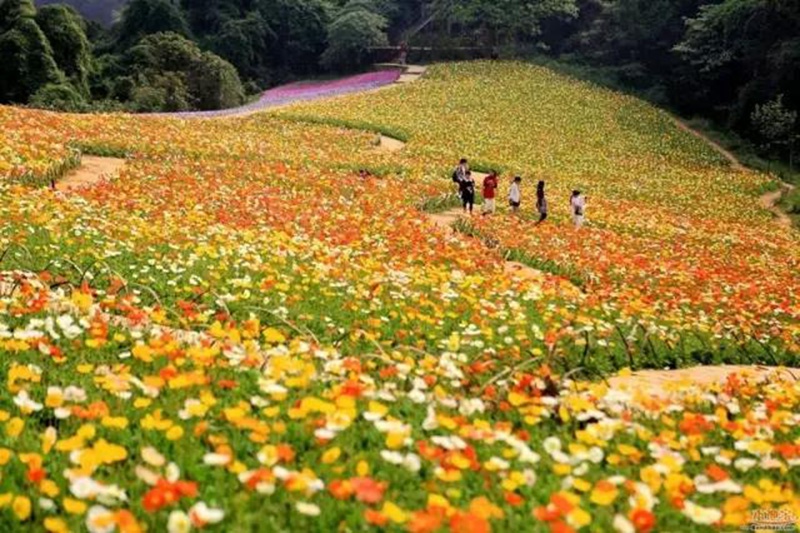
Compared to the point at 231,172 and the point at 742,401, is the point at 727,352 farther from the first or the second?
the point at 231,172

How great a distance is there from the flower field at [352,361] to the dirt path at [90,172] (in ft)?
2.09

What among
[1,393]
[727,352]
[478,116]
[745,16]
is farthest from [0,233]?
[745,16]

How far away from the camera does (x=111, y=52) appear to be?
67938mm

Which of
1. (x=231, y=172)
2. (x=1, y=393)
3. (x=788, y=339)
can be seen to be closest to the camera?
(x=1, y=393)

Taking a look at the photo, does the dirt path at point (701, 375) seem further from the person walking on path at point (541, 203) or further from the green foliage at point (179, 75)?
the green foliage at point (179, 75)

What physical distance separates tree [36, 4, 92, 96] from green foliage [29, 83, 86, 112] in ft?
12.6

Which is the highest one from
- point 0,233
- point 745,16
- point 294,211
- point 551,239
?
point 745,16

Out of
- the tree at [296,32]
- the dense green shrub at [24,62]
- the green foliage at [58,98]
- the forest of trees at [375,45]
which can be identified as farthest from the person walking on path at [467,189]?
the tree at [296,32]

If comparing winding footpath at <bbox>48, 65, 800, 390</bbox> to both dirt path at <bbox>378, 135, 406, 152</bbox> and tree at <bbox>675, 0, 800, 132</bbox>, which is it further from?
tree at <bbox>675, 0, 800, 132</bbox>

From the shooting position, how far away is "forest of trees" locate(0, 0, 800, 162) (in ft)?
151

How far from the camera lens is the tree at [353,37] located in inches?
2884

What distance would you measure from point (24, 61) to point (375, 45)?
37.4 metres

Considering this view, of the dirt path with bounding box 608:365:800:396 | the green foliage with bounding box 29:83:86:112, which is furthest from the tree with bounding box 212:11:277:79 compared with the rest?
the dirt path with bounding box 608:365:800:396

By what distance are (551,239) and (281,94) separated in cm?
5121
